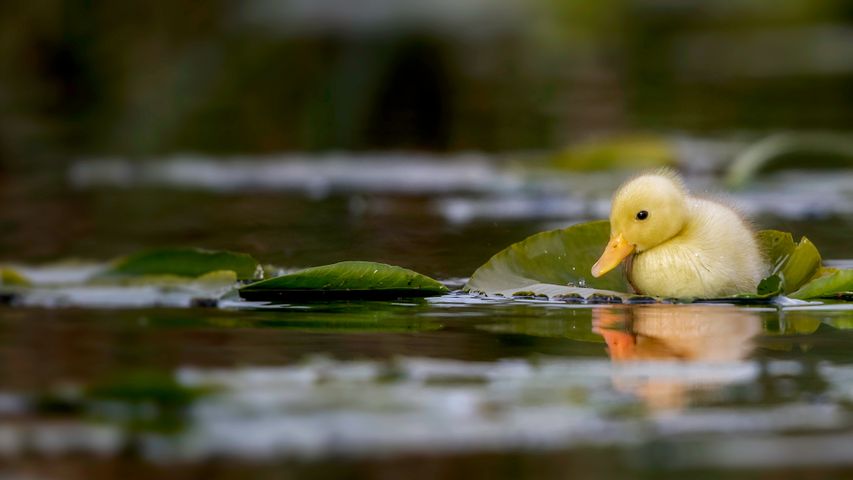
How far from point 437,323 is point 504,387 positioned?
33.6 inches

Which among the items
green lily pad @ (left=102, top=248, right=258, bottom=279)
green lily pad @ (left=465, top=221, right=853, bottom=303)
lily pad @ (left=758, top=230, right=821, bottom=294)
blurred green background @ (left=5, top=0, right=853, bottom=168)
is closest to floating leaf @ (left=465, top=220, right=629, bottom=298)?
green lily pad @ (left=465, top=221, right=853, bottom=303)

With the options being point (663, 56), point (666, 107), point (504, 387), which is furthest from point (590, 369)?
point (663, 56)

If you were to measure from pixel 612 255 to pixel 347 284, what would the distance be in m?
0.65

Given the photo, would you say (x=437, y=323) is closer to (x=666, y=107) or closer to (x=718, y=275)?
(x=718, y=275)

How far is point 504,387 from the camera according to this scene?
2697 mm

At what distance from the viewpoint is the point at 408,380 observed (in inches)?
107

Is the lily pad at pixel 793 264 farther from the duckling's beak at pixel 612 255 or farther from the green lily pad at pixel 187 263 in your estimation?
the green lily pad at pixel 187 263

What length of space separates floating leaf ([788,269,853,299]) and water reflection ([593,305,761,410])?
22 cm

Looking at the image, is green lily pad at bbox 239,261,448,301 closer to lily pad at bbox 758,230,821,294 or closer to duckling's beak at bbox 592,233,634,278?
duckling's beak at bbox 592,233,634,278

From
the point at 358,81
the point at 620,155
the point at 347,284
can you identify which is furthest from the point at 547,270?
the point at 358,81

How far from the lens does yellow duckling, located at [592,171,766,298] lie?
3738mm

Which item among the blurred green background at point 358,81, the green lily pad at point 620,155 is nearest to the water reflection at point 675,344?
the green lily pad at point 620,155

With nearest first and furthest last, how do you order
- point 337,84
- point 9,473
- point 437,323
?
point 9,473 → point 437,323 → point 337,84

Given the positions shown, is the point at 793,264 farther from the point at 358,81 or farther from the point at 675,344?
the point at 358,81
